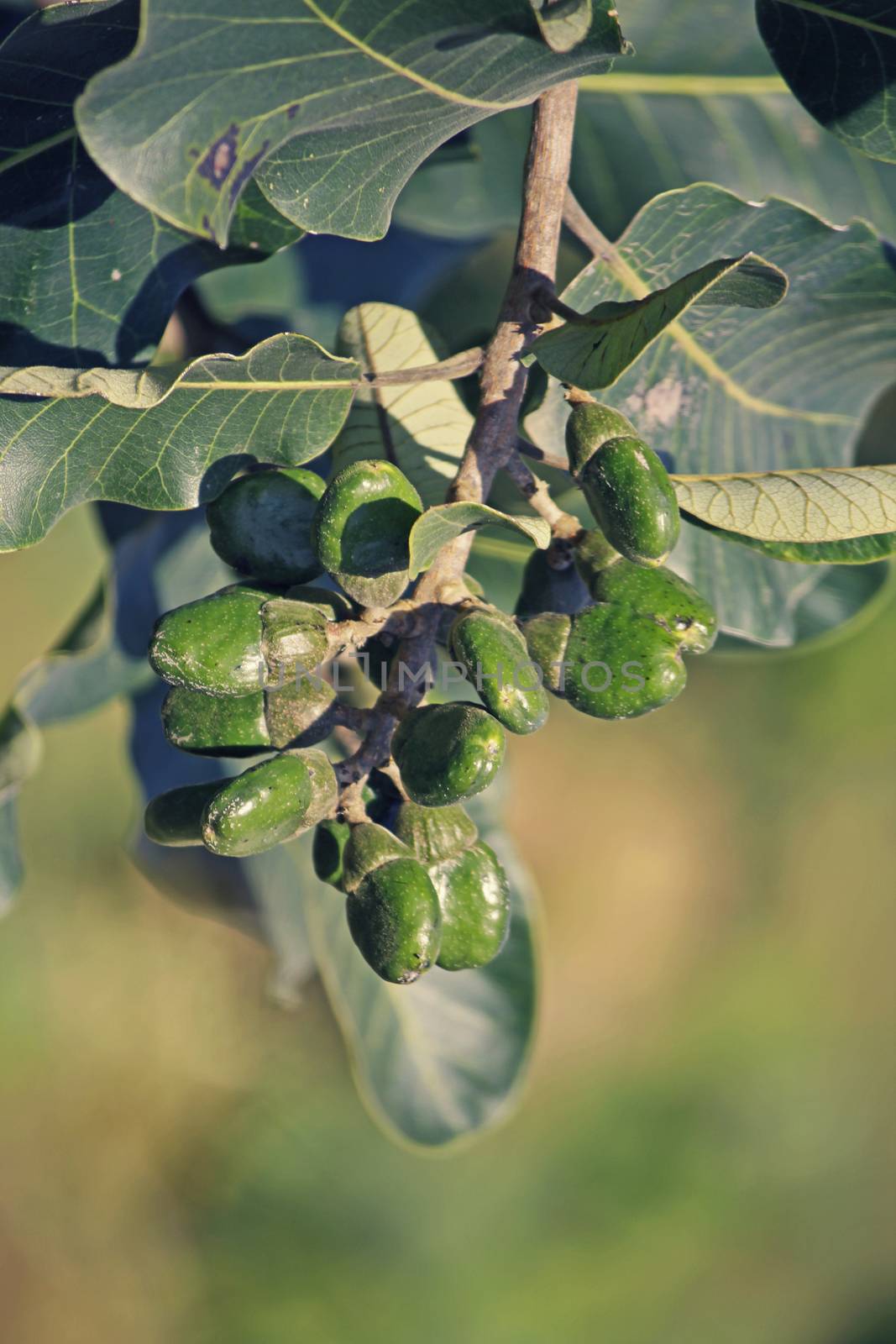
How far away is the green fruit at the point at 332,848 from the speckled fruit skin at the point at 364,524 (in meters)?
0.20

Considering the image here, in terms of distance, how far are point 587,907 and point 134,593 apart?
294cm

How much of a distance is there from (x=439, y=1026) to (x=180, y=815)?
0.92 meters

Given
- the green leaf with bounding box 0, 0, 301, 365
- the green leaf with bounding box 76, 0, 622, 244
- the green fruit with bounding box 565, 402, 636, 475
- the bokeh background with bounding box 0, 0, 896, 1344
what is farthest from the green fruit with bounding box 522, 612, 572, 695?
the bokeh background with bounding box 0, 0, 896, 1344

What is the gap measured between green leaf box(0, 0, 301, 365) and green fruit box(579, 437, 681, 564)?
502mm

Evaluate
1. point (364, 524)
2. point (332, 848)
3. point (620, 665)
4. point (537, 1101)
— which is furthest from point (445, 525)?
point (537, 1101)

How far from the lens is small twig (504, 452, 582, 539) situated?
3.06ft

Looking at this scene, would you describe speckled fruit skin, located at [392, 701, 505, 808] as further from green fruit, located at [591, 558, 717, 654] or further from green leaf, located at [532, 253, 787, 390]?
green leaf, located at [532, 253, 787, 390]

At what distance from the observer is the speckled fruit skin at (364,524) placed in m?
0.83

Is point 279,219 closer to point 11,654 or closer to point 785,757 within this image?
point 11,654

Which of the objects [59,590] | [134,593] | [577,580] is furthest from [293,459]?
[59,590]

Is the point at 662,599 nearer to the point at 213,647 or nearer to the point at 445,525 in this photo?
the point at 445,525

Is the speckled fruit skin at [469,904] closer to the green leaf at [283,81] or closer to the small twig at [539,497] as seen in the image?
the small twig at [539,497]

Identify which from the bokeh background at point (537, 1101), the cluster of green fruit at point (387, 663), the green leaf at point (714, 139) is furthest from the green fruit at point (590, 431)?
the bokeh background at point (537, 1101)

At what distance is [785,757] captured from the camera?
4.12 m
